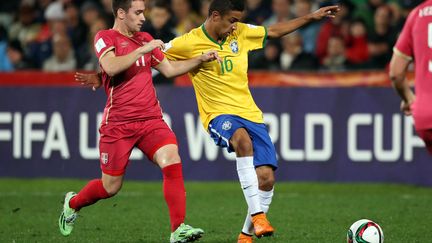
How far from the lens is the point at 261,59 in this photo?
16.2 metres

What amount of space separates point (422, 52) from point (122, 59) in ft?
8.55

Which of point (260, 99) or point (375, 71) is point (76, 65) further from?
point (375, 71)

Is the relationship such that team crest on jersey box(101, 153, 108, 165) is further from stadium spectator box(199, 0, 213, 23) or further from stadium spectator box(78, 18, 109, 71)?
stadium spectator box(199, 0, 213, 23)

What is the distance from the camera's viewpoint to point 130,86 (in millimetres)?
8586

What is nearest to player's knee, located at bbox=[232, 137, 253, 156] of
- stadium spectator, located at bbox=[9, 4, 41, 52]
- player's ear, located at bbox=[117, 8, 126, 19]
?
player's ear, located at bbox=[117, 8, 126, 19]

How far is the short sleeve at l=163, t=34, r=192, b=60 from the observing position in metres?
9.09

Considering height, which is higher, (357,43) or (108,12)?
(108,12)

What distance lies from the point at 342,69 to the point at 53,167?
477 centimetres

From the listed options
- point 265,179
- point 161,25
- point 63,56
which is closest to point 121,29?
point 265,179

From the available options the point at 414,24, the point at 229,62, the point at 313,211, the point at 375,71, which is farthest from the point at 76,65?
the point at 414,24

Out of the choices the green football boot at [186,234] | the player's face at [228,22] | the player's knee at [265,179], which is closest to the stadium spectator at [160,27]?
the player's face at [228,22]

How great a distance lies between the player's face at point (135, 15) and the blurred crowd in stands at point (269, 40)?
20.7 feet

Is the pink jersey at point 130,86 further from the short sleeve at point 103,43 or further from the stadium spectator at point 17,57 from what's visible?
the stadium spectator at point 17,57

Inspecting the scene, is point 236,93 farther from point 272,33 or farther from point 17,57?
point 17,57
